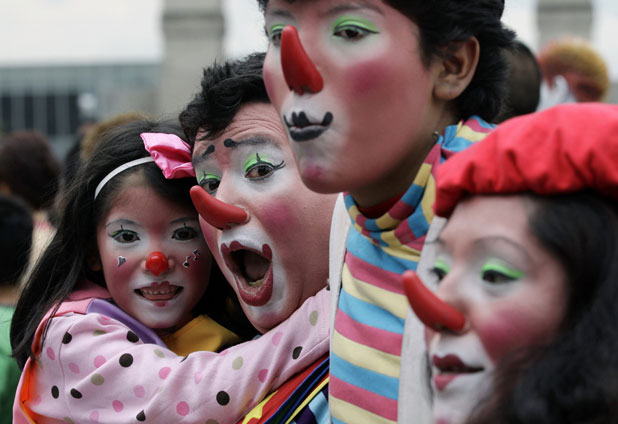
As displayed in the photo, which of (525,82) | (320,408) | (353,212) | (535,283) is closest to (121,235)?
(320,408)

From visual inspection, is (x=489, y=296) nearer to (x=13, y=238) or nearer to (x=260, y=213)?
(x=260, y=213)

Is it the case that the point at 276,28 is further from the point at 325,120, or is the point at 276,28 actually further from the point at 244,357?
the point at 244,357

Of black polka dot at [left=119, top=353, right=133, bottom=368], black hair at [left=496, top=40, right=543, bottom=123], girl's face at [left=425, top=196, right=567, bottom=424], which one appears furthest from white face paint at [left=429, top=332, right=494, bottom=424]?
black hair at [left=496, top=40, right=543, bottom=123]

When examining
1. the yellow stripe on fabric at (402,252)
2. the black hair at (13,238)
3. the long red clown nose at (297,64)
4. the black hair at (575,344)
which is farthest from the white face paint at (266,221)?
the black hair at (13,238)

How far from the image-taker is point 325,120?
133 cm

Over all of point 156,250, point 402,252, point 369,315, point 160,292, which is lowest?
point 160,292

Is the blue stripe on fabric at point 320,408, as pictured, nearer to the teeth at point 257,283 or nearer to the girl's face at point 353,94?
the teeth at point 257,283

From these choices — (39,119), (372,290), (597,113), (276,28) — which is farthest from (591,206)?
(39,119)

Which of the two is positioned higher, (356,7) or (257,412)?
(356,7)

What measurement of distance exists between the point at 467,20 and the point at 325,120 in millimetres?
293

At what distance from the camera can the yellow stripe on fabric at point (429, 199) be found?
140 centimetres

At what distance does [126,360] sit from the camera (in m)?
1.99

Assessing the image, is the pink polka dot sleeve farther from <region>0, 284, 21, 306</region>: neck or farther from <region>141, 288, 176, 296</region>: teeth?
<region>0, 284, 21, 306</region>: neck

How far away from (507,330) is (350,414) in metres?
0.46
